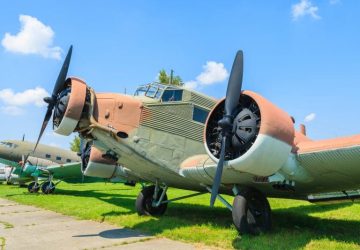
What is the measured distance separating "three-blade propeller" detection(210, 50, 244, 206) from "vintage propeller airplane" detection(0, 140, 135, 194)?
50.0ft

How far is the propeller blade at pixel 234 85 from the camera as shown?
673cm

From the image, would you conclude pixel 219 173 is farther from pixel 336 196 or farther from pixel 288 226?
pixel 336 196

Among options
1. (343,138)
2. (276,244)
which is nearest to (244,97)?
(343,138)

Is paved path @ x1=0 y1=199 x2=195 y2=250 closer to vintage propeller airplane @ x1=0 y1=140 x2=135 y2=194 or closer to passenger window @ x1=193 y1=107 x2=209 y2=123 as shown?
passenger window @ x1=193 y1=107 x2=209 y2=123

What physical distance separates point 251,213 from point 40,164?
21559mm

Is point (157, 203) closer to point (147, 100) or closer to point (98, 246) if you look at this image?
point (147, 100)

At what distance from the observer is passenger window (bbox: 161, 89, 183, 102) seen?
9.73m

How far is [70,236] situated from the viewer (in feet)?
26.4

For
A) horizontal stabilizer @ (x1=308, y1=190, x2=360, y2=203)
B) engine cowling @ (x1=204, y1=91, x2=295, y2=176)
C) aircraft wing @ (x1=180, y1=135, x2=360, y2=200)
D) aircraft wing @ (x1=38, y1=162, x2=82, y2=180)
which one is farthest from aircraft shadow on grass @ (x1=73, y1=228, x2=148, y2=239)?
aircraft wing @ (x1=38, y1=162, x2=82, y2=180)

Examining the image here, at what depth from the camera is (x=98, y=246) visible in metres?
6.92

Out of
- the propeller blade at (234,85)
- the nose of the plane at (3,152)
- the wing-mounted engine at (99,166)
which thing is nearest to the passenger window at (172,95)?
the propeller blade at (234,85)

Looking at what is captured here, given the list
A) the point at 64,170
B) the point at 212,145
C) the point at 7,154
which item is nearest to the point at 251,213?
the point at 212,145

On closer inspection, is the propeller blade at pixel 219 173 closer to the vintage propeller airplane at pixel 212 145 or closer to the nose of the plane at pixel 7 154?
the vintage propeller airplane at pixel 212 145

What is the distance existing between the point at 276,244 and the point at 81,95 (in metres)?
5.28
